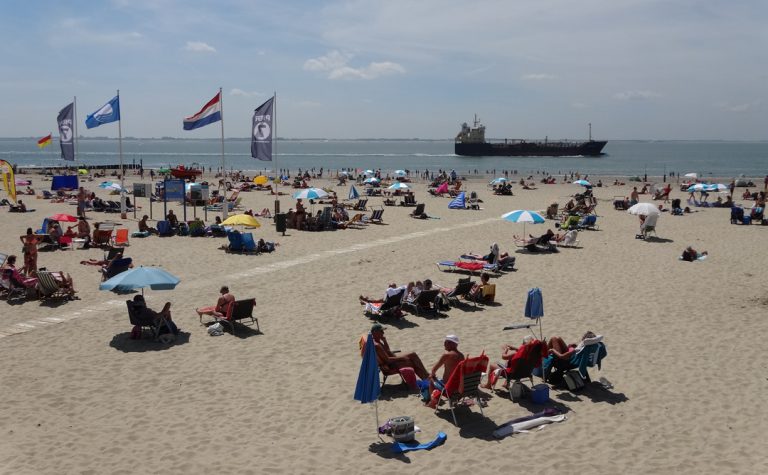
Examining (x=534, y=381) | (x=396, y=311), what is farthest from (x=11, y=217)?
(x=534, y=381)

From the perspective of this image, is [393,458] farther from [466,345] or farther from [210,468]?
[466,345]

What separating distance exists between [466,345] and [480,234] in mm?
12183

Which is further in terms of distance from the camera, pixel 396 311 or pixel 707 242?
pixel 707 242

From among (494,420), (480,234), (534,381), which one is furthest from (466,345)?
(480,234)

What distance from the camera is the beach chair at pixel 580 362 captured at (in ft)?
26.5

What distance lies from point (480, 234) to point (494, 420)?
14.8m

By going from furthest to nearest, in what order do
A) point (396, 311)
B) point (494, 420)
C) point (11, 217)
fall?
1. point (11, 217)
2. point (396, 311)
3. point (494, 420)

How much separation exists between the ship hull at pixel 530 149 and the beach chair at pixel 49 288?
360 feet

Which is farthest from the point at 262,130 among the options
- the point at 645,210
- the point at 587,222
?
the point at 645,210

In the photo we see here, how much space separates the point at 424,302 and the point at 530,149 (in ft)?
375

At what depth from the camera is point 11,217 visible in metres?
24.6

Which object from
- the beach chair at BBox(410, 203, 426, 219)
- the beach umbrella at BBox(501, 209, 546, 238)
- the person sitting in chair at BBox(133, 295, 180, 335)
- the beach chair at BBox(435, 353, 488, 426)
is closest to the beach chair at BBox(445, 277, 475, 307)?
the beach chair at BBox(435, 353, 488, 426)

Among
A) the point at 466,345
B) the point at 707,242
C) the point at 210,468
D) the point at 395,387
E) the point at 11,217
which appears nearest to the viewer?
the point at 210,468

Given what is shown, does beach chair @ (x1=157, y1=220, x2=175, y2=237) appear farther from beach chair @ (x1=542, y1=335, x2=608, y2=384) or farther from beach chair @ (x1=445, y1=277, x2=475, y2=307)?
beach chair @ (x1=542, y1=335, x2=608, y2=384)
